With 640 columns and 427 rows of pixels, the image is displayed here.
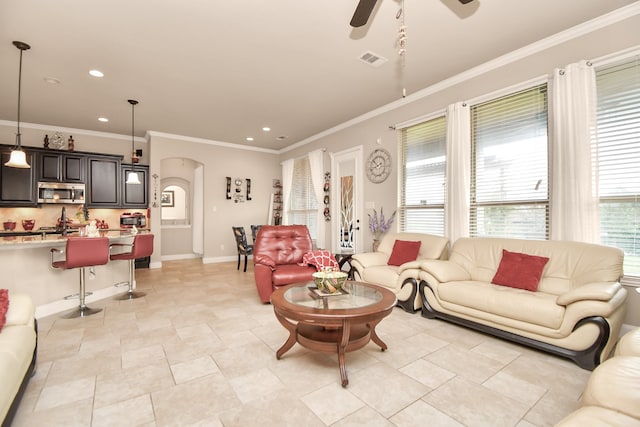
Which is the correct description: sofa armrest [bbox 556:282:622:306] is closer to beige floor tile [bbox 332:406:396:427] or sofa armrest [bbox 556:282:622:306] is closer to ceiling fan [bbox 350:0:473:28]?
beige floor tile [bbox 332:406:396:427]

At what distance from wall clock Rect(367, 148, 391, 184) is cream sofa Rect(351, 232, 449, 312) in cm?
105

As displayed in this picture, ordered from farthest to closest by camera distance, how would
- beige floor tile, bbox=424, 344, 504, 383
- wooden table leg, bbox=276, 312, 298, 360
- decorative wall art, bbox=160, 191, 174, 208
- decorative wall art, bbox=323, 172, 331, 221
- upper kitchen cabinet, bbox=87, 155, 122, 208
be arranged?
decorative wall art, bbox=160, 191, 174, 208, decorative wall art, bbox=323, 172, 331, 221, upper kitchen cabinet, bbox=87, 155, 122, 208, wooden table leg, bbox=276, 312, 298, 360, beige floor tile, bbox=424, 344, 504, 383

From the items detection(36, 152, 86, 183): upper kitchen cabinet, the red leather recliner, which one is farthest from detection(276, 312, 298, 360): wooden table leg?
detection(36, 152, 86, 183): upper kitchen cabinet

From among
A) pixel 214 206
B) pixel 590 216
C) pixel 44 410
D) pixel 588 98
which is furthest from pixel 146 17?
pixel 214 206

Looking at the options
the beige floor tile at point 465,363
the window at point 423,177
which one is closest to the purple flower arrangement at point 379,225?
the window at point 423,177

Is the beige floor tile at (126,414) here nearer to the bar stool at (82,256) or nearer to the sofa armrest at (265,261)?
the sofa armrest at (265,261)

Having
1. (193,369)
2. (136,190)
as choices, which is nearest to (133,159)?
(136,190)

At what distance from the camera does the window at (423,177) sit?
4270 mm

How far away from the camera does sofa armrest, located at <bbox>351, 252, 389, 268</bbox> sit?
4172 mm

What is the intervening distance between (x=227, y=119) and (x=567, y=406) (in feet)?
19.2

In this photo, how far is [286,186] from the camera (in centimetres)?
775

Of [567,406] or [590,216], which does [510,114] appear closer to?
[590,216]

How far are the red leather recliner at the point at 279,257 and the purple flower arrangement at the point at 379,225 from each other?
1.21 metres

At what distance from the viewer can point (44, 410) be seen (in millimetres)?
1746
